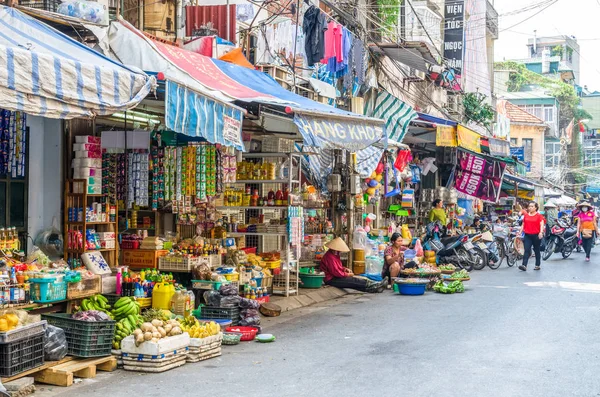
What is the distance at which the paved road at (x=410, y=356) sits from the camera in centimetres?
720

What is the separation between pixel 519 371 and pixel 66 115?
5208 millimetres

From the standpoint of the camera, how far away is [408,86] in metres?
25.6

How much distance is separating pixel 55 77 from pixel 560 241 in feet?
69.8

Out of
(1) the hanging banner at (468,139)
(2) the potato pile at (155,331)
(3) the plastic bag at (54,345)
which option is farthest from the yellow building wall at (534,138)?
(3) the plastic bag at (54,345)

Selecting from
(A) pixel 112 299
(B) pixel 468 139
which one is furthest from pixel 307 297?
(B) pixel 468 139

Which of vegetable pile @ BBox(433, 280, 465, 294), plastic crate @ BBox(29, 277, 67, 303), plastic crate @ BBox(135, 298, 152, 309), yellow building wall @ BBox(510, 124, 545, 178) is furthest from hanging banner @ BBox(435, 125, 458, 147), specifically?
yellow building wall @ BBox(510, 124, 545, 178)

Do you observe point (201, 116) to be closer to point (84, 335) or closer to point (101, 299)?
point (101, 299)

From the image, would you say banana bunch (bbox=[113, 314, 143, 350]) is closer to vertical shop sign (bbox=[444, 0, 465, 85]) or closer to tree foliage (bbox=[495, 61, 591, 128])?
vertical shop sign (bbox=[444, 0, 465, 85])

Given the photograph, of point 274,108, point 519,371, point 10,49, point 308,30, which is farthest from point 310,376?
point 308,30

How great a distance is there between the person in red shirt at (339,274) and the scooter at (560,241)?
1090 centimetres

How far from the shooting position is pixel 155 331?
8.09m

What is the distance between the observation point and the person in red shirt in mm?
15297

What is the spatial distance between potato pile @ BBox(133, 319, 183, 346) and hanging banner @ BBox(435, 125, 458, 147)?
14.1 m

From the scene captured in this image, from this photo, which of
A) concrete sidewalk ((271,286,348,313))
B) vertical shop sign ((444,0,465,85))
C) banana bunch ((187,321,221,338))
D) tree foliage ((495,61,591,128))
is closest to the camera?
banana bunch ((187,321,221,338))
